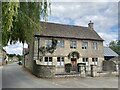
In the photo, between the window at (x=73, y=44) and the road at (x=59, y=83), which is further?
the window at (x=73, y=44)

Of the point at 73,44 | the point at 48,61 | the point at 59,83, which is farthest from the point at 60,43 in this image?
the point at 59,83

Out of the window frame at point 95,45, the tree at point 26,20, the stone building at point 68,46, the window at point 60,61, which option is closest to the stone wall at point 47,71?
the stone building at point 68,46

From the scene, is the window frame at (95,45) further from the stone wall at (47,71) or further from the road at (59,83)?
the road at (59,83)

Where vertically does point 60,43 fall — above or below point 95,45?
above

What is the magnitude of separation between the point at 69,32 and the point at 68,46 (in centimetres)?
279

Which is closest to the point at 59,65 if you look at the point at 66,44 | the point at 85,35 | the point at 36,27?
the point at 66,44

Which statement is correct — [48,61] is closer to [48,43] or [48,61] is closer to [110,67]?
[48,43]

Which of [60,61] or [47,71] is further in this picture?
[60,61]

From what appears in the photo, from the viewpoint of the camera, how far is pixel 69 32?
1214 inches

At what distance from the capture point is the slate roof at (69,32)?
28828 millimetres

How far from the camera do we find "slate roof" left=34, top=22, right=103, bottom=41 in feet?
94.6

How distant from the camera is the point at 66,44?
95.3 ft

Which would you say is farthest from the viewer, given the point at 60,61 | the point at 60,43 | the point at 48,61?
the point at 60,43

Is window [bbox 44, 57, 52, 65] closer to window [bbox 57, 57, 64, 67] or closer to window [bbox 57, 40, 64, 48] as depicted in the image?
window [bbox 57, 57, 64, 67]
